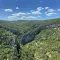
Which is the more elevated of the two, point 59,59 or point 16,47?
point 16,47

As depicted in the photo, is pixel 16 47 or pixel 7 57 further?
pixel 16 47

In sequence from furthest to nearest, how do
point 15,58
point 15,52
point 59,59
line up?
point 59,59 → point 15,52 → point 15,58

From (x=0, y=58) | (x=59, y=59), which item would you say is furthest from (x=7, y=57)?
(x=59, y=59)

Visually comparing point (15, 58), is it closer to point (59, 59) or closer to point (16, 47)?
point (16, 47)

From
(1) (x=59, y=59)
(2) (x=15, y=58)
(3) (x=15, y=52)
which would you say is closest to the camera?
(2) (x=15, y=58)

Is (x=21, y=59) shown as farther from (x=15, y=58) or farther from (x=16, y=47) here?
(x=16, y=47)

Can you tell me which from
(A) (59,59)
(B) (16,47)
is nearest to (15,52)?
(B) (16,47)

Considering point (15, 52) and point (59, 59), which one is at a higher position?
point (15, 52)

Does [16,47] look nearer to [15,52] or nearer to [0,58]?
[15,52]
